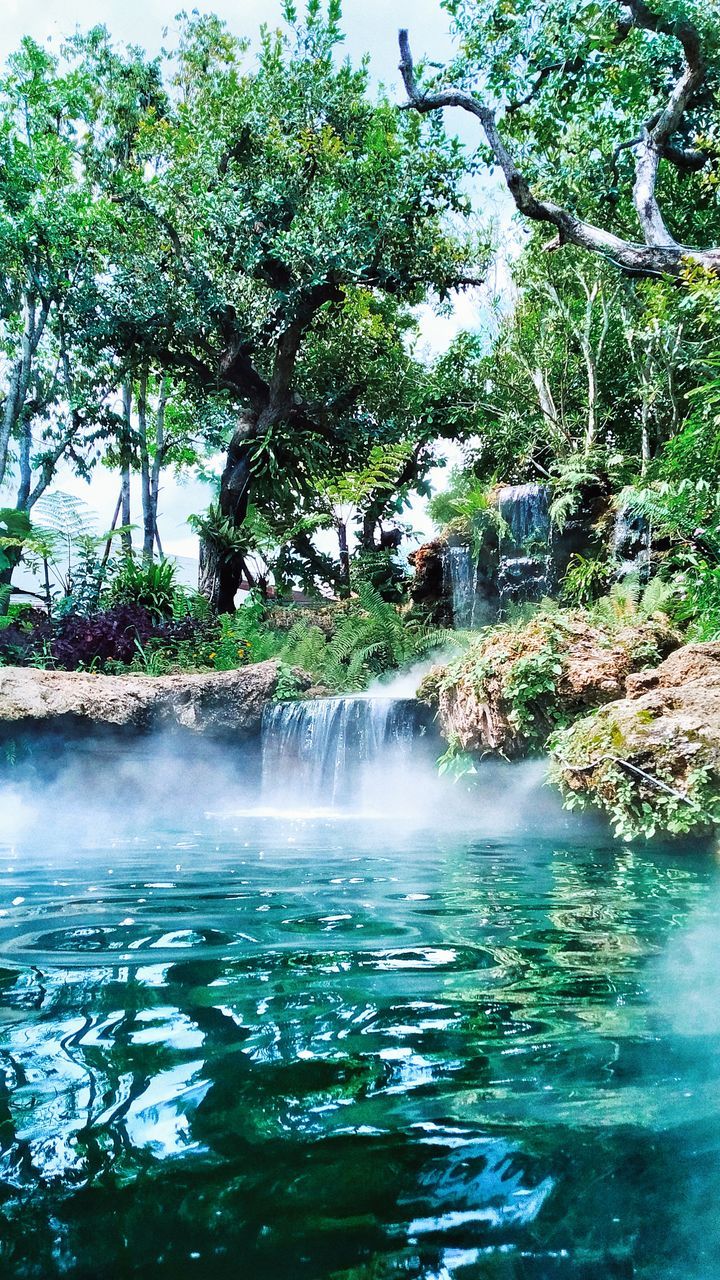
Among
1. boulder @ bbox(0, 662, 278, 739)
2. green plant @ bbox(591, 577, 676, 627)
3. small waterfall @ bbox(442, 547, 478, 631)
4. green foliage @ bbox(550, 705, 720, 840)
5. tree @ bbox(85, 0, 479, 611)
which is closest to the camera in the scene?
green foliage @ bbox(550, 705, 720, 840)

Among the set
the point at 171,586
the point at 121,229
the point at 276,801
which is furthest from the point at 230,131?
the point at 276,801

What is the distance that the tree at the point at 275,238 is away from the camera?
46.3ft

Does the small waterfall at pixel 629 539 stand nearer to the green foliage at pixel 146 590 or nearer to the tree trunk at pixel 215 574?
the green foliage at pixel 146 590

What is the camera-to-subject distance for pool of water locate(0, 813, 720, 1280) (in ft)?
4.42

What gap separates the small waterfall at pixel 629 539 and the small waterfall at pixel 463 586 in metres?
2.36

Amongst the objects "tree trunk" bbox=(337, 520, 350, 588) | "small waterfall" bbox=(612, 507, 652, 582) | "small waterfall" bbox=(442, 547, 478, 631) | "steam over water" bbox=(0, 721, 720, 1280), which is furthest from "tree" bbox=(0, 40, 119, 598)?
"steam over water" bbox=(0, 721, 720, 1280)

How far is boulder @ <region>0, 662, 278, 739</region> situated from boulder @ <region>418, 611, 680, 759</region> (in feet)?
9.39

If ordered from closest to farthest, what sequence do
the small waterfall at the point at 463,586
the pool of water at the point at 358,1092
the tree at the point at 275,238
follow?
the pool of water at the point at 358,1092 < the small waterfall at the point at 463,586 < the tree at the point at 275,238

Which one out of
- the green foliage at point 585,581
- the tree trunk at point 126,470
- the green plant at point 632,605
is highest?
the tree trunk at point 126,470

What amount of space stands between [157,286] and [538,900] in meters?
14.2

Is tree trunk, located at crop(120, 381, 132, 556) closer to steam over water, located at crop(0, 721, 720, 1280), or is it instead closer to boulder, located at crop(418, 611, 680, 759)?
boulder, located at crop(418, 611, 680, 759)

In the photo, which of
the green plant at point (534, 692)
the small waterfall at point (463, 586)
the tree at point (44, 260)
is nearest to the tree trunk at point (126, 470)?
the tree at point (44, 260)

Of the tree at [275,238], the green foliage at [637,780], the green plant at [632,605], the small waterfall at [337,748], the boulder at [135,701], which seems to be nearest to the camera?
the green foliage at [637,780]

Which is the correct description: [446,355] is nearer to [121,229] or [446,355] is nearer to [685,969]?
[121,229]
